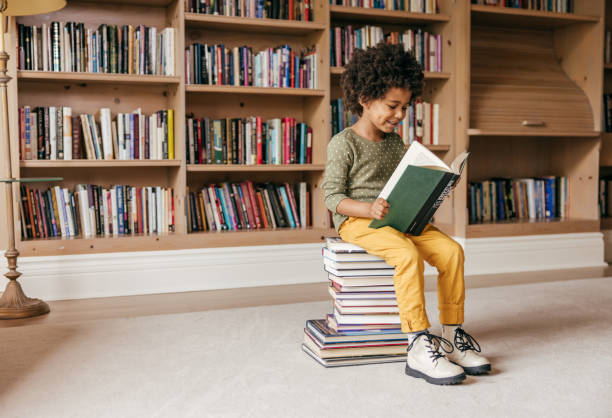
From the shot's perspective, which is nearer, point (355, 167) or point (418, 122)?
point (355, 167)

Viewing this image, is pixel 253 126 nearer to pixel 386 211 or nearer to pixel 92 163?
pixel 92 163

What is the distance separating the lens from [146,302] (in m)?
2.78

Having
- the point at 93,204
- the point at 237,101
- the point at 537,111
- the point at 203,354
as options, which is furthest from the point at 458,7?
the point at 203,354

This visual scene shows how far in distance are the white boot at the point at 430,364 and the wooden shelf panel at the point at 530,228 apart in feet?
5.80

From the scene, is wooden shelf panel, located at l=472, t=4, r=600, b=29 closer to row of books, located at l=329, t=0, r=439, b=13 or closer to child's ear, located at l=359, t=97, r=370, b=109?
row of books, located at l=329, t=0, r=439, b=13

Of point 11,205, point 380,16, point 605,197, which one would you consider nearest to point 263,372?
point 11,205

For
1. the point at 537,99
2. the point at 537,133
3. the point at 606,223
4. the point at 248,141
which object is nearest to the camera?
the point at 248,141

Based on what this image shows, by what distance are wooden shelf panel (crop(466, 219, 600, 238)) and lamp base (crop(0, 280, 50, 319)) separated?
2163 millimetres

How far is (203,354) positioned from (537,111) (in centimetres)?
248

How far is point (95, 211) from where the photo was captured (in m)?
3.01

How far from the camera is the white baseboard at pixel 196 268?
9.36ft

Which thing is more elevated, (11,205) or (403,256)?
(11,205)

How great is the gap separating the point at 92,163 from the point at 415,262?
1.73 m

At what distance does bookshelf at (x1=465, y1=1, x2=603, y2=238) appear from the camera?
3486mm
